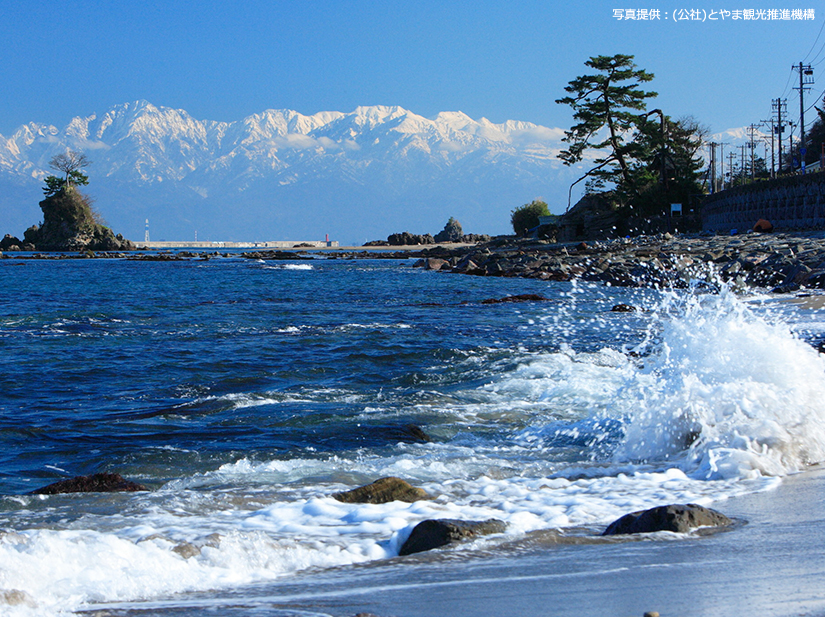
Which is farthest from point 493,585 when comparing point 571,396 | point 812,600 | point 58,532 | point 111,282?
point 111,282

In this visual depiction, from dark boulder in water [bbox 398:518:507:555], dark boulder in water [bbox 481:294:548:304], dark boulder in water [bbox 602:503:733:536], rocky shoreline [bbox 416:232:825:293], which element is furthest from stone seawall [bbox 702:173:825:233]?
dark boulder in water [bbox 398:518:507:555]

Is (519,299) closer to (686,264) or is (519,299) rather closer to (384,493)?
(686,264)

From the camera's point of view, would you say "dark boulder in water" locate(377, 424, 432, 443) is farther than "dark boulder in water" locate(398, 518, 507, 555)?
Yes

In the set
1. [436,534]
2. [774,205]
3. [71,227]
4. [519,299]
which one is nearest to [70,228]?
[71,227]

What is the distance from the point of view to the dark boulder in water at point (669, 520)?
4285 mm

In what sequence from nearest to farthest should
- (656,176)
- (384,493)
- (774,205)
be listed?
(384,493) → (774,205) → (656,176)

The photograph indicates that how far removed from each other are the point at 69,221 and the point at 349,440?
11321 cm

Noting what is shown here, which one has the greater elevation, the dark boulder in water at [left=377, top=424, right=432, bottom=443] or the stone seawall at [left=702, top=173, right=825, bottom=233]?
the stone seawall at [left=702, top=173, right=825, bottom=233]

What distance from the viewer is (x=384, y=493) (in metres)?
5.45

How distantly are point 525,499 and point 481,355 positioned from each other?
790 centimetres

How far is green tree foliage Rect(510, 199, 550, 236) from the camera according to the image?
8781 cm

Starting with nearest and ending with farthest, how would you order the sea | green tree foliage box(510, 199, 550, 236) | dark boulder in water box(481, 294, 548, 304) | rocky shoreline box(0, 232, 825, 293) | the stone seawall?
the sea → rocky shoreline box(0, 232, 825, 293) → dark boulder in water box(481, 294, 548, 304) → the stone seawall → green tree foliage box(510, 199, 550, 236)

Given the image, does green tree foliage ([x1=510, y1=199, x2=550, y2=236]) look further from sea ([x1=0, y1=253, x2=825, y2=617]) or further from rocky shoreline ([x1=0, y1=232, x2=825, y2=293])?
sea ([x1=0, y1=253, x2=825, y2=617])

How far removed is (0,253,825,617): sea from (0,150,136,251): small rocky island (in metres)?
102
